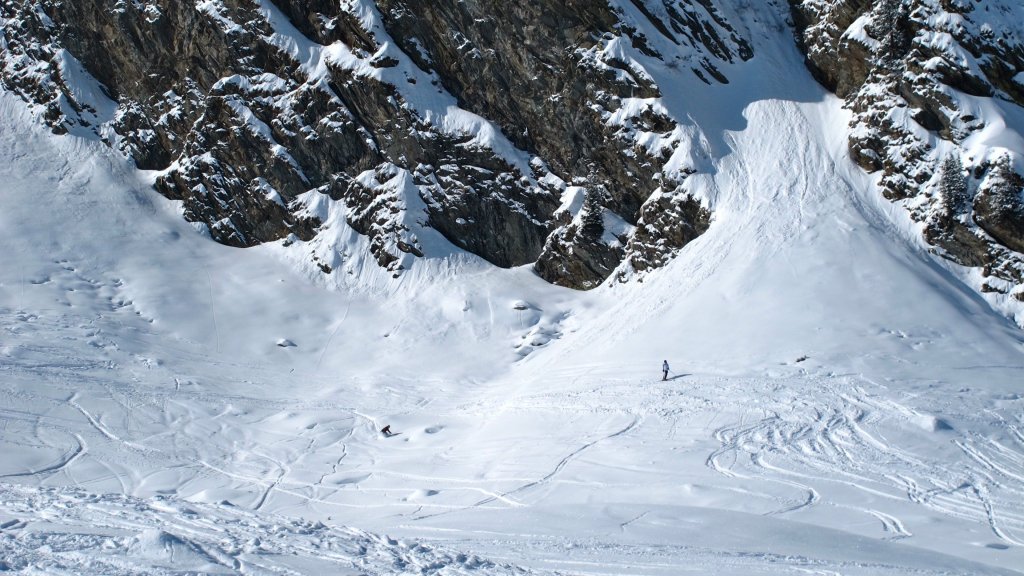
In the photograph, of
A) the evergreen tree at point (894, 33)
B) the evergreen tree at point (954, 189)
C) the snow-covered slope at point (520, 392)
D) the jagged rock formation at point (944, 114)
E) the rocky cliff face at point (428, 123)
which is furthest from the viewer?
the rocky cliff face at point (428, 123)

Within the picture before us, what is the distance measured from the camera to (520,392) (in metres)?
27.9

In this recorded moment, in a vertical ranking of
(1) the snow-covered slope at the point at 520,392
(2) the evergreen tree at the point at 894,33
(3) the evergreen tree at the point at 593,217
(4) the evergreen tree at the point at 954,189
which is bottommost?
(1) the snow-covered slope at the point at 520,392

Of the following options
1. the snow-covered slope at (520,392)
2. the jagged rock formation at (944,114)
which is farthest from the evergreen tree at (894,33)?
the snow-covered slope at (520,392)

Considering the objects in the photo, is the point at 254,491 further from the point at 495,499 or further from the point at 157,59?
the point at 157,59

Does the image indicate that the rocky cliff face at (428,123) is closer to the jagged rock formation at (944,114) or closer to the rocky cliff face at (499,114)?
the rocky cliff face at (499,114)

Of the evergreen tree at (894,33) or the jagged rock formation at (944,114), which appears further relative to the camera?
the evergreen tree at (894,33)

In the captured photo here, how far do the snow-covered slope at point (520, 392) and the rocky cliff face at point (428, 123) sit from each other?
155cm

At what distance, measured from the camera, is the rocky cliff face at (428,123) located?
37.1 metres

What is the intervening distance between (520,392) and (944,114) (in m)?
20.5

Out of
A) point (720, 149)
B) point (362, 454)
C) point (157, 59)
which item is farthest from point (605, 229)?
point (157, 59)

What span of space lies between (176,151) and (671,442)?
3463cm

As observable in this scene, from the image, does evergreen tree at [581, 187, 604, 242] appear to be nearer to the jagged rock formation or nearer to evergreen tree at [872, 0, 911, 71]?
the jagged rock formation

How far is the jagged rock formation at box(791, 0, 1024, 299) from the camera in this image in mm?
30406

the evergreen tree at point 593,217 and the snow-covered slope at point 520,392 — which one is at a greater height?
the evergreen tree at point 593,217
